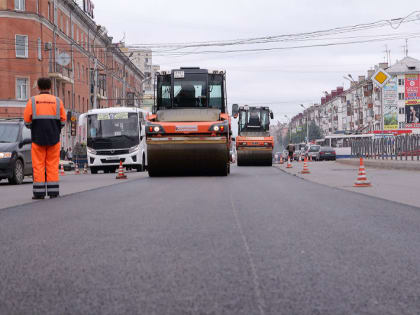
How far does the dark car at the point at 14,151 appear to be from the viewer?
1761cm

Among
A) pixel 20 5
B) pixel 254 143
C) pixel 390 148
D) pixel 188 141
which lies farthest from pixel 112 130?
pixel 20 5

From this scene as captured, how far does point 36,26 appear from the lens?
1949 inches

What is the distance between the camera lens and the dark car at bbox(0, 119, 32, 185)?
17.6 m

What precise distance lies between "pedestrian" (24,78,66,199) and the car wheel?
23.3 ft

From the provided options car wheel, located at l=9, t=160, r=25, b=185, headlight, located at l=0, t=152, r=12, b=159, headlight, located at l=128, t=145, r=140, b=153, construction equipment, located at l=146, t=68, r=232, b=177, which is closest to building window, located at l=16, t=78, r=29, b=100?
headlight, located at l=128, t=145, r=140, b=153

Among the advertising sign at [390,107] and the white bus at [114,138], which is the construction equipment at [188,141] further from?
the advertising sign at [390,107]

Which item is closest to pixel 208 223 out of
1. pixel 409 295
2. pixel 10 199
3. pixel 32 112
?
pixel 409 295

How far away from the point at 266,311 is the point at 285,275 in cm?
97

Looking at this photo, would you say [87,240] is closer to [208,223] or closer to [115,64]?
[208,223]

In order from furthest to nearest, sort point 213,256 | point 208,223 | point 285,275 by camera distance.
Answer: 1. point 208,223
2. point 213,256
3. point 285,275

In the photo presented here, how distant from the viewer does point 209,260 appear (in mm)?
5004

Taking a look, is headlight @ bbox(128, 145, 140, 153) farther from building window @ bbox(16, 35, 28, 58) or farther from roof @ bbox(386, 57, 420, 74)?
roof @ bbox(386, 57, 420, 74)

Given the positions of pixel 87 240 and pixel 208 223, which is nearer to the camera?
pixel 87 240

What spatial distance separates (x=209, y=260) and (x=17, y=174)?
14.1m
